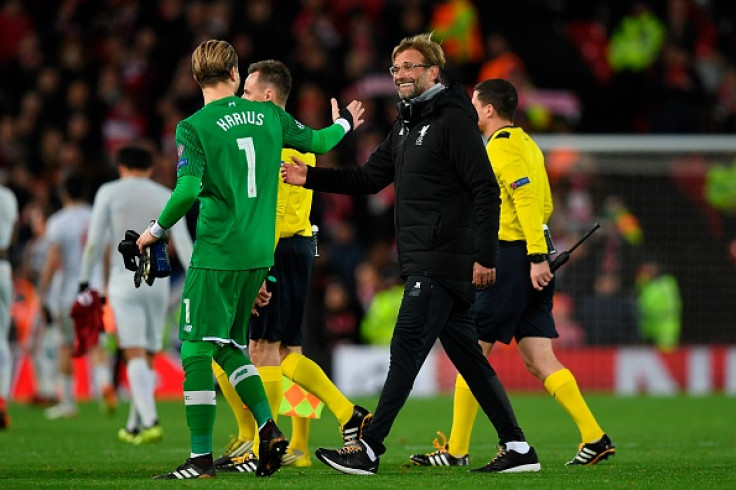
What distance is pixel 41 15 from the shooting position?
22688 mm

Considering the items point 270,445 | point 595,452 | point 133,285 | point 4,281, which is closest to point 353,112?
point 270,445

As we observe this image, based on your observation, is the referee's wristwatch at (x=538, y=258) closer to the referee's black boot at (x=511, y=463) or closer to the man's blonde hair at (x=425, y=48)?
the referee's black boot at (x=511, y=463)

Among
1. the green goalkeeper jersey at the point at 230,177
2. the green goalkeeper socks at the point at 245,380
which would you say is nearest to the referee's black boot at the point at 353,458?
the green goalkeeper socks at the point at 245,380

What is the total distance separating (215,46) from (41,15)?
15400 mm

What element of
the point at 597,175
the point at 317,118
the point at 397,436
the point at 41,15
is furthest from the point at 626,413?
the point at 41,15

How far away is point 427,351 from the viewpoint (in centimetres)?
843

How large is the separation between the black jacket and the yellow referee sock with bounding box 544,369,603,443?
121cm

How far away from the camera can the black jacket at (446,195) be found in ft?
27.1

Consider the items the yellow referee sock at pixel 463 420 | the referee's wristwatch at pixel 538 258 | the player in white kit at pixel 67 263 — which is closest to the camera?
the referee's wristwatch at pixel 538 258

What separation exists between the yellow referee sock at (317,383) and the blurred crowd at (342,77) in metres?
9.11

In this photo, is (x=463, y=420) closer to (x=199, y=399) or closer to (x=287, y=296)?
(x=287, y=296)

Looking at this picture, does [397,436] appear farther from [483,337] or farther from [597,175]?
[597,175]

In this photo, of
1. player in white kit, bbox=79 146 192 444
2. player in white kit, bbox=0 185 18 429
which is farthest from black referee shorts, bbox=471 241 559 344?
player in white kit, bbox=0 185 18 429

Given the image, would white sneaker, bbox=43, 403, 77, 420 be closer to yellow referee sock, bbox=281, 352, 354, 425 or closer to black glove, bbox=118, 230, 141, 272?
yellow referee sock, bbox=281, 352, 354, 425
